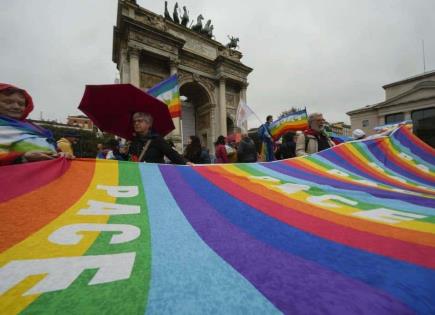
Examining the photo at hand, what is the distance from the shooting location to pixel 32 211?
40.1 inches

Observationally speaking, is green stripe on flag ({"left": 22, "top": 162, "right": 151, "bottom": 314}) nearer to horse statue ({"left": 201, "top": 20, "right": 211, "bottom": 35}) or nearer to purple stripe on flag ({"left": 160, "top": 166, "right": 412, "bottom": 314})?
purple stripe on flag ({"left": 160, "top": 166, "right": 412, "bottom": 314})

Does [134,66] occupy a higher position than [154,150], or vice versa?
[134,66]

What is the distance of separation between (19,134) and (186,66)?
1971cm

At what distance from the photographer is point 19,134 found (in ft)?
5.35

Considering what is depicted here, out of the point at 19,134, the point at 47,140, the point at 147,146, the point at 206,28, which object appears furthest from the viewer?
the point at 206,28

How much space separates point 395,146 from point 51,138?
4.51 metres

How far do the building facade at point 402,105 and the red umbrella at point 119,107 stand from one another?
32539 millimetres

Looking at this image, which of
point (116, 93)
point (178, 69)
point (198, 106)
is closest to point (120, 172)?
point (116, 93)

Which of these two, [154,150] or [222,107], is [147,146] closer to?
[154,150]

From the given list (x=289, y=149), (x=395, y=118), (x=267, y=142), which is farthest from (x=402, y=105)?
(x=289, y=149)

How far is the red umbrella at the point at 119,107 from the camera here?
2.32 metres

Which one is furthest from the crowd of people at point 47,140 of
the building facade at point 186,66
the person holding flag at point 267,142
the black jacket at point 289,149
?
the building facade at point 186,66

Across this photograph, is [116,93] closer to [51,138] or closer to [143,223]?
[51,138]

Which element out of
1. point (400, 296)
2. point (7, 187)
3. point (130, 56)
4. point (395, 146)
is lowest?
point (400, 296)
